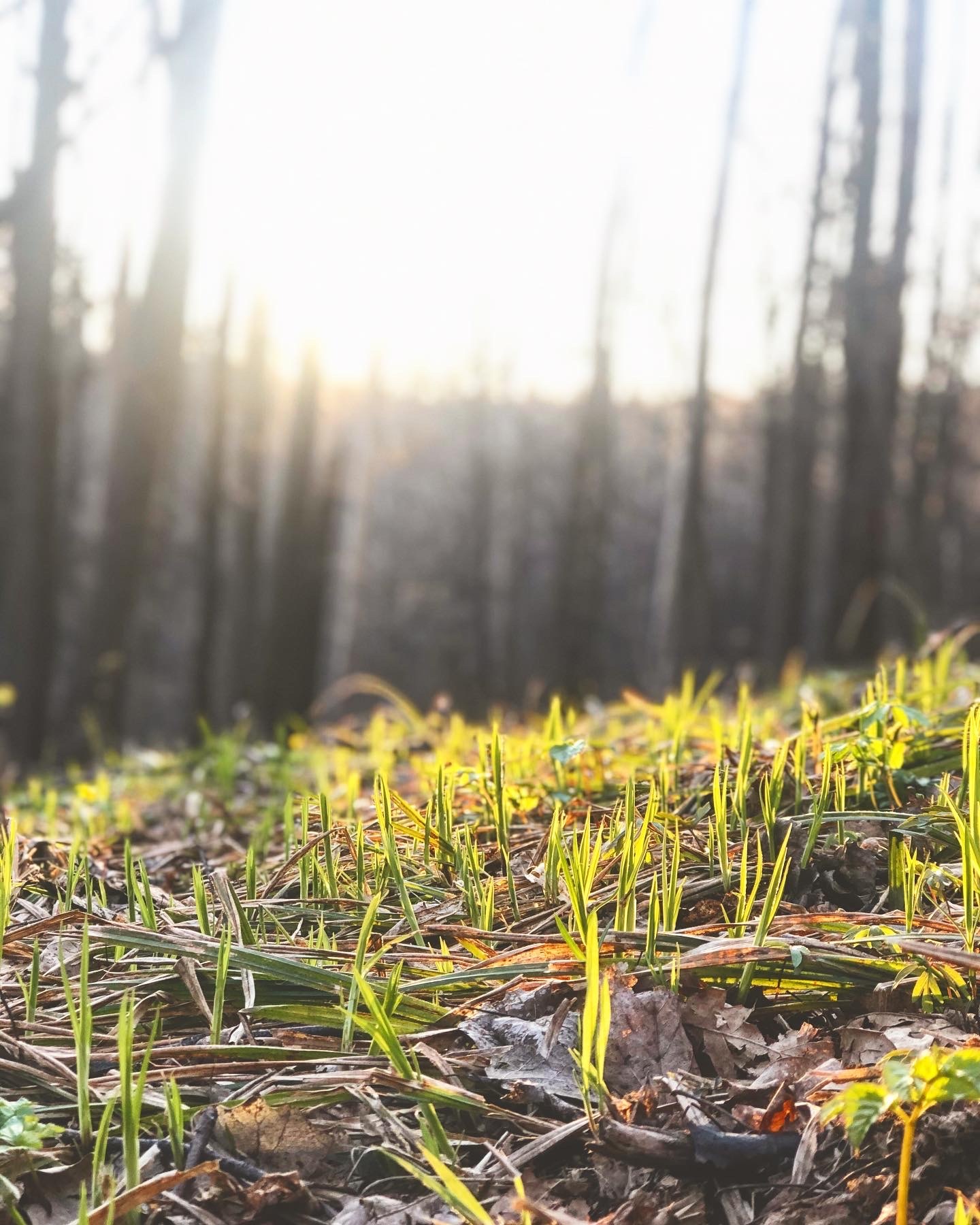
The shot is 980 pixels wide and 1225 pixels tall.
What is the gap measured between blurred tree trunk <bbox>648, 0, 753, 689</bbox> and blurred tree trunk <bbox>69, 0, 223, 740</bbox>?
Result: 17.7ft

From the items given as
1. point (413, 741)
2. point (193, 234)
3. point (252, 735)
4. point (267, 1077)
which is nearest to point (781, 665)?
point (252, 735)

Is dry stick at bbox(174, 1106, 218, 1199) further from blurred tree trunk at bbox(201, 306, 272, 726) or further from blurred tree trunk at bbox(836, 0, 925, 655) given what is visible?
blurred tree trunk at bbox(201, 306, 272, 726)

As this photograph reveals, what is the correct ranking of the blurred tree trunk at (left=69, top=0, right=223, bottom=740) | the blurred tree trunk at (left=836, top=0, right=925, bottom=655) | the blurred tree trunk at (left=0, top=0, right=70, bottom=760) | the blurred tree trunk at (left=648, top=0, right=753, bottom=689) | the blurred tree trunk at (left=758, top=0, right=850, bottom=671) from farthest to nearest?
the blurred tree trunk at (left=758, top=0, right=850, bottom=671), the blurred tree trunk at (left=648, top=0, right=753, bottom=689), the blurred tree trunk at (left=836, top=0, right=925, bottom=655), the blurred tree trunk at (left=69, top=0, right=223, bottom=740), the blurred tree trunk at (left=0, top=0, right=70, bottom=760)

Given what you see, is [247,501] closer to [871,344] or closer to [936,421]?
[871,344]

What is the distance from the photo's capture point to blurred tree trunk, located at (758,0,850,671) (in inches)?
451

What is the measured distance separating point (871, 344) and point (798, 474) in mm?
1637

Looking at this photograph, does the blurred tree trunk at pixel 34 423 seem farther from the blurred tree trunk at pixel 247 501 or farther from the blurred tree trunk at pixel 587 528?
the blurred tree trunk at pixel 587 528

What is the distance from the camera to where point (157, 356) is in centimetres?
750

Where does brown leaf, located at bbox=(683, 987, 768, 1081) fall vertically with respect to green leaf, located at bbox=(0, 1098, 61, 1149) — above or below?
above

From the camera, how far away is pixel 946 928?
1.35m

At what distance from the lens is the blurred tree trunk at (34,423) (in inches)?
253

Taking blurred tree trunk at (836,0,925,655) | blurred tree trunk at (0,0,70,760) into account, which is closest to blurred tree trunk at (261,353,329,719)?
blurred tree trunk at (0,0,70,760)

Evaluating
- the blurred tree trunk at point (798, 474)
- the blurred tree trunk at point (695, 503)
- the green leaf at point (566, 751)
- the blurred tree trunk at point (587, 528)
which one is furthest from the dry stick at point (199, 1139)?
the blurred tree trunk at point (587, 528)

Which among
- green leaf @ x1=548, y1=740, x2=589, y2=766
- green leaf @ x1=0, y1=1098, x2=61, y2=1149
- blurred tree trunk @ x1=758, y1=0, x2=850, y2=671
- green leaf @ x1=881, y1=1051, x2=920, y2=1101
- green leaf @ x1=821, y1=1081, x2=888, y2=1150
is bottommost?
green leaf @ x1=0, y1=1098, x2=61, y2=1149
